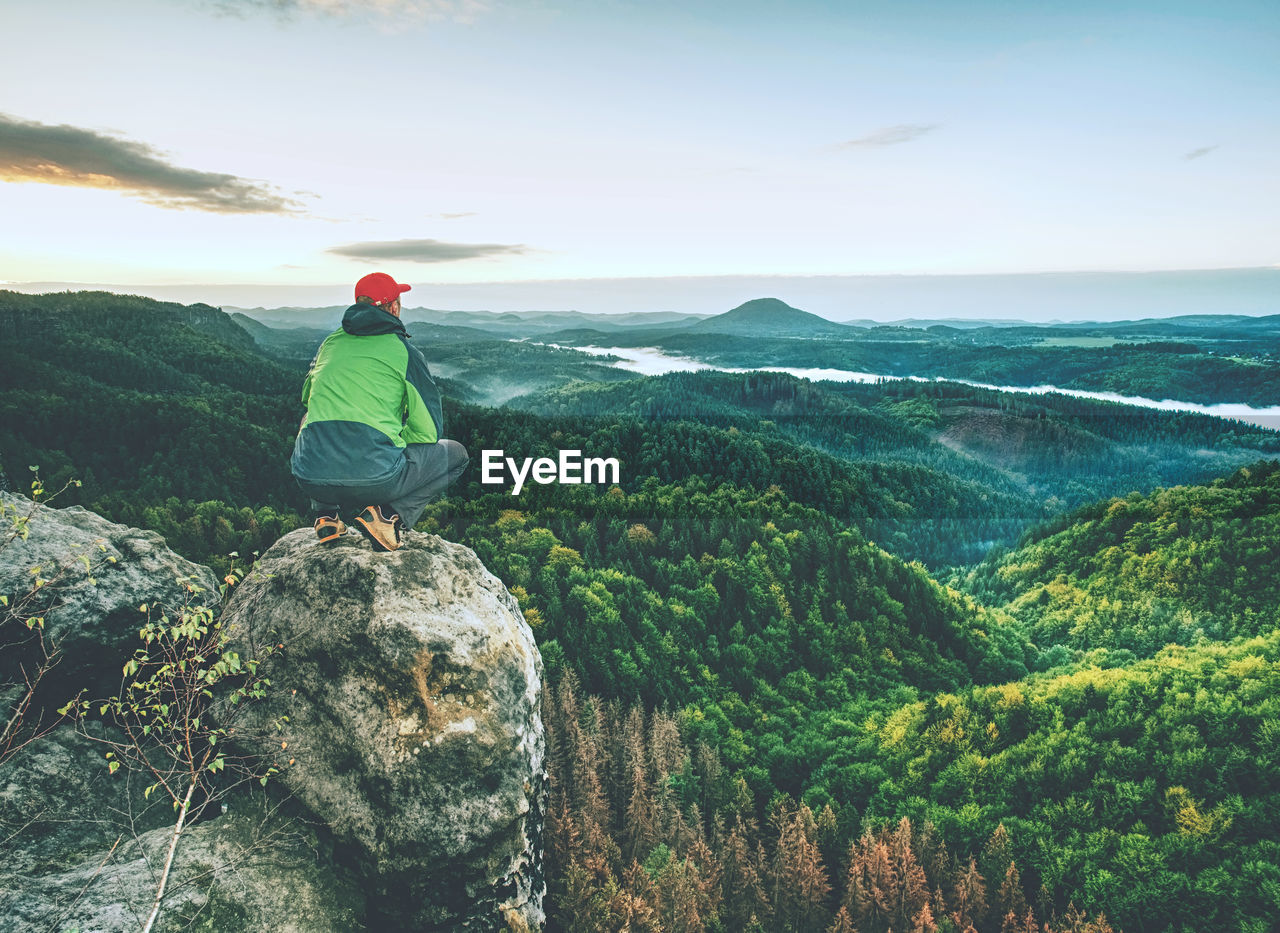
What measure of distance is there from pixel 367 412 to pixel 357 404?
206 mm

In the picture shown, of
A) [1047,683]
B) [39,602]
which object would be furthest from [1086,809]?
[39,602]

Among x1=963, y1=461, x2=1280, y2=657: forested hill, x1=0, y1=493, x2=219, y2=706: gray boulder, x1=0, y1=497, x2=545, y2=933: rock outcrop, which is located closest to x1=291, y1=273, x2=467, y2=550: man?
x1=0, y1=497, x2=545, y2=933: rock outcrop

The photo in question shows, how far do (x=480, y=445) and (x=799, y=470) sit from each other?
5590 centimetres

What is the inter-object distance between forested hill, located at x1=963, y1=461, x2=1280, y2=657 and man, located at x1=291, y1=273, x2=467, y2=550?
140 feet

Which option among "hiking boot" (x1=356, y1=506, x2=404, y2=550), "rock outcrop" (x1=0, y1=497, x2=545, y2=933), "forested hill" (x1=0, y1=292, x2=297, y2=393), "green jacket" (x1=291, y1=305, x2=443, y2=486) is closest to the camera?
"rock outcrop" (x1=0, y1=497, x2=545, y2=933)


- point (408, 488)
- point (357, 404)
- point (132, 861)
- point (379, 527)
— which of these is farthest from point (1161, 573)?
point (132, 861)

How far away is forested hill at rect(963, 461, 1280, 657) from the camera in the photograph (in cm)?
3750

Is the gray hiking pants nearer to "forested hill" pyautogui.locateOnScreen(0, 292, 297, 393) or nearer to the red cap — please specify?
the red cap

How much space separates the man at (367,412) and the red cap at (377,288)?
2 cm

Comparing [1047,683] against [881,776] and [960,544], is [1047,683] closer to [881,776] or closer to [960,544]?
[881,776]

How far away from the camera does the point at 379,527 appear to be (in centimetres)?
1205

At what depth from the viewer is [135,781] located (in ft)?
35.7

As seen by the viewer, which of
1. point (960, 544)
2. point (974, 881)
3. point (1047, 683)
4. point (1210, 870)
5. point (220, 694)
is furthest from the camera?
→ point (960, 544)

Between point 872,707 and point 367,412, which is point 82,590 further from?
point 872,707
